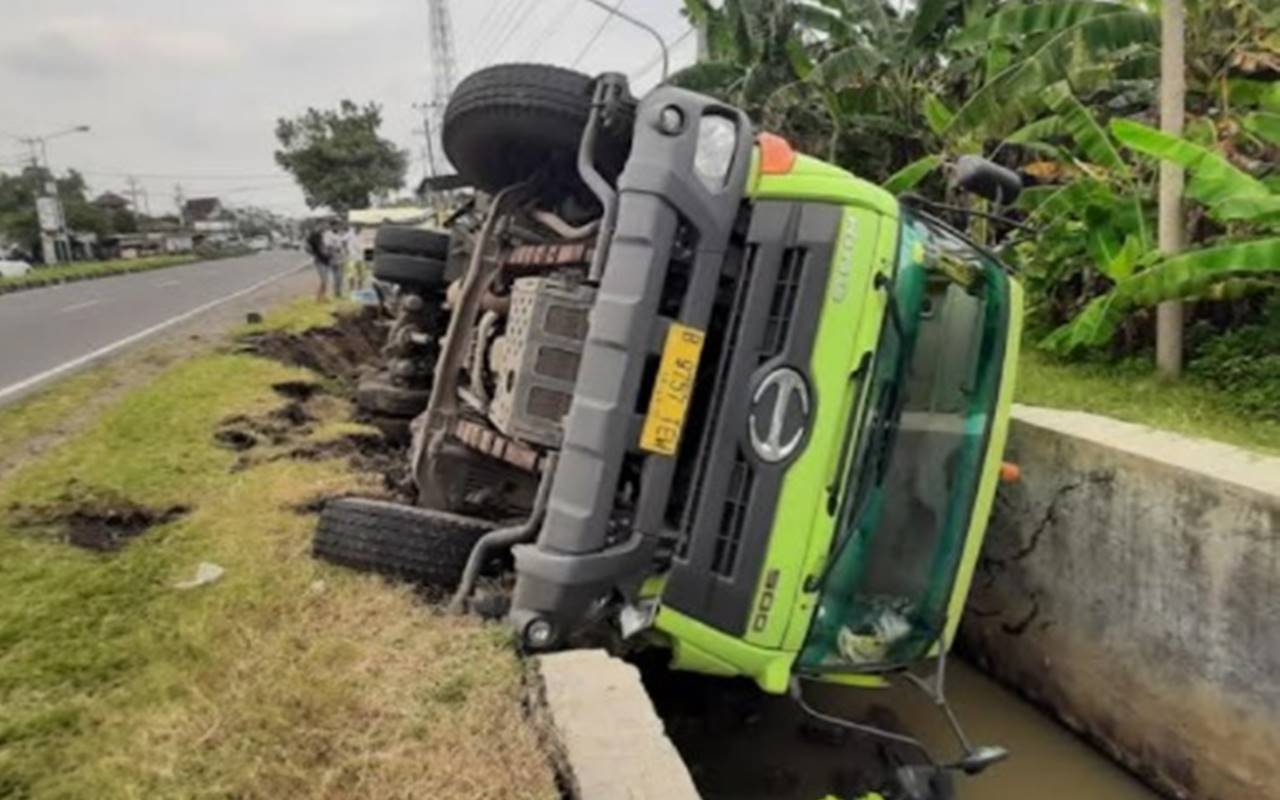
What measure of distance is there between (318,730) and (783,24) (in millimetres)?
12935

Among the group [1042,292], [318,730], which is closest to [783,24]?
[1042,292]

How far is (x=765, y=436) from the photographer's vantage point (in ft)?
10.6

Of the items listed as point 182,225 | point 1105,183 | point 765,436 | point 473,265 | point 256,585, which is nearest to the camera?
point 765,436

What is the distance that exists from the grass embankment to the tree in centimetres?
4458

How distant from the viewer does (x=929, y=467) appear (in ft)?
12.2

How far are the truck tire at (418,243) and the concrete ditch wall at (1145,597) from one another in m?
3.24

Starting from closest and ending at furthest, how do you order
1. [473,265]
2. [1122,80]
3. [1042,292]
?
1. [473,265]
2. [1042,292]
3. [1122,80]

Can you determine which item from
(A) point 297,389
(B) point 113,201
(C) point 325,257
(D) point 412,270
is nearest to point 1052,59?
(D) point 412,270

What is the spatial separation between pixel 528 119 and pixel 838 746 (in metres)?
2.97

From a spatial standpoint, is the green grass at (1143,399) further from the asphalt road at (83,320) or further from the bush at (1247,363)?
the asphalt road at (83,320)

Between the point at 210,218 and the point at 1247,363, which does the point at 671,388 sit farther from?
the point at 210,218

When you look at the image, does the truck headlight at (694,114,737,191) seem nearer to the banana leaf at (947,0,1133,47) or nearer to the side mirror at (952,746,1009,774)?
the side mirror at (952,746,1009,774)

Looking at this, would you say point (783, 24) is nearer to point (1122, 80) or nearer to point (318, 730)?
point (1122, 80)

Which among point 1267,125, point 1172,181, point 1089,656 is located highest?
point 1267,125
